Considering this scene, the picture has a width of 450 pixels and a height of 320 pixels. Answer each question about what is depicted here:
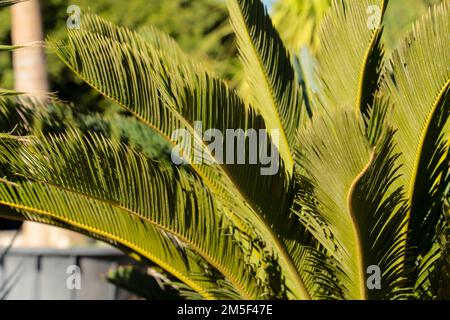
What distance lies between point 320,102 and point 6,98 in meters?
1.59

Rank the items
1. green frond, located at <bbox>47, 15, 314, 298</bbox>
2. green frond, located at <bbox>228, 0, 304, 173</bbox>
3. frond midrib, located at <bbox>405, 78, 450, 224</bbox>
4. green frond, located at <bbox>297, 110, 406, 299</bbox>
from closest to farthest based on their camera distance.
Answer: green frond, located at <bbox>297, 110, 406, 299</bbox>
green frond, located at <bbox>47, 15, 314, 298</bbox>
frond midrib, located at <bbox>405, 78, 450, 224</bbox>
green frond, located at <bbox>228, 0, 304, 173</bbox>

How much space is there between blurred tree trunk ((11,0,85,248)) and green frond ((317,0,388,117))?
12.7 feet

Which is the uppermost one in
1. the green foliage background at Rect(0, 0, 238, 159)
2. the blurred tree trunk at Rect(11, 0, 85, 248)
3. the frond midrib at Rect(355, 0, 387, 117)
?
the green foliage background at Rect(0, 0, 238, 159)

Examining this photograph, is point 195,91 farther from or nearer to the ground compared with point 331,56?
nearer to the ground

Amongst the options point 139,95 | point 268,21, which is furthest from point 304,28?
point 139,95

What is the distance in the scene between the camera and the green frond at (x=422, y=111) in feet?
10.5

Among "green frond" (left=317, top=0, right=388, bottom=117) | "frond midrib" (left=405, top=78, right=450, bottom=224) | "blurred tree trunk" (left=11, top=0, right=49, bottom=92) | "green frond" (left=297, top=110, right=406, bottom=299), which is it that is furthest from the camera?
"blurred tree trunk" (left=11, top=0, right=49, bottom=92)

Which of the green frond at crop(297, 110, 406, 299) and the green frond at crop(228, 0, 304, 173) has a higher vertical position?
the green frond at crop(228, 0, 304, 173)

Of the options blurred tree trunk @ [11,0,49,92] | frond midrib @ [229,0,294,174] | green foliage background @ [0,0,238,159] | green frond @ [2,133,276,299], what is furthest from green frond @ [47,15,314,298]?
green foliage background @ [0,0,238,159]

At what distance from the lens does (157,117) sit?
346 cm

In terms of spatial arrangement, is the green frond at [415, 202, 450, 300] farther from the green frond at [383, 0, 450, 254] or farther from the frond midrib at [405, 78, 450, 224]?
the frond midrib at [405, 78, 450, 224]

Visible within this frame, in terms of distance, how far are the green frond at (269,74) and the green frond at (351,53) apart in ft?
0.83

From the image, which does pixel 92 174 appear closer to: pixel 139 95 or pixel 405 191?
pixel 139 95

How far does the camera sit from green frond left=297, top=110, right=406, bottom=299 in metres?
2.77
